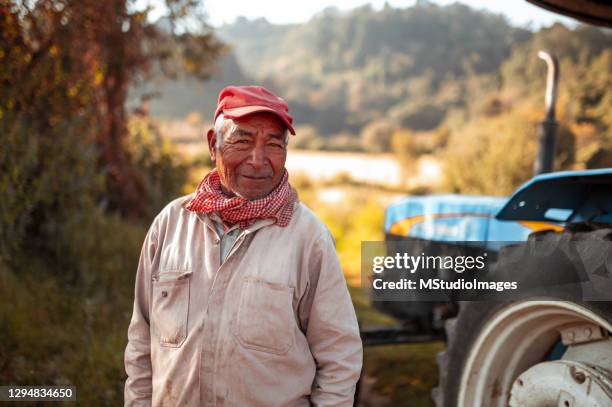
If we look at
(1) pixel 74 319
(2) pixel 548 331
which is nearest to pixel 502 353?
(2) pixel 548 331

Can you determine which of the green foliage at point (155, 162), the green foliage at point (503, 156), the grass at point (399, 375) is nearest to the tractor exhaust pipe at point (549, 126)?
the grass at point (399, 375)

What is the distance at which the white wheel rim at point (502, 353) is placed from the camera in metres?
2.10

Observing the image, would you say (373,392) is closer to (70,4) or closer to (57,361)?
(57,361)

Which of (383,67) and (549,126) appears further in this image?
(383,67)

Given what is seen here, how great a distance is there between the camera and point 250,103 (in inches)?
65.2

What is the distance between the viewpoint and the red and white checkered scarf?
1.65 m

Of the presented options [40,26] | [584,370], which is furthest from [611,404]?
[40,26]

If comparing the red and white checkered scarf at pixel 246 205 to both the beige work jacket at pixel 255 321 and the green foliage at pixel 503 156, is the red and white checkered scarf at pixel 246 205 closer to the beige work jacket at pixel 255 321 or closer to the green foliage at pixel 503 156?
the beige work jacket at pixel 255 321

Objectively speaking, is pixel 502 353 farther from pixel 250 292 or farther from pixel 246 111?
pixel 246 111

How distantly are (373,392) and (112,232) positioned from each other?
310 centimetres

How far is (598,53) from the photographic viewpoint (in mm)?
16531

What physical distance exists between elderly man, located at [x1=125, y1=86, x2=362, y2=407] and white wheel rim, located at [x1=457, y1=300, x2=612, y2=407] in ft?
2.31

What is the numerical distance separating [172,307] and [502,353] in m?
1.25

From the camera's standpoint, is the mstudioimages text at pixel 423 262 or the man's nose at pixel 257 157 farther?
the mstudioimages text at pixel 423 262
